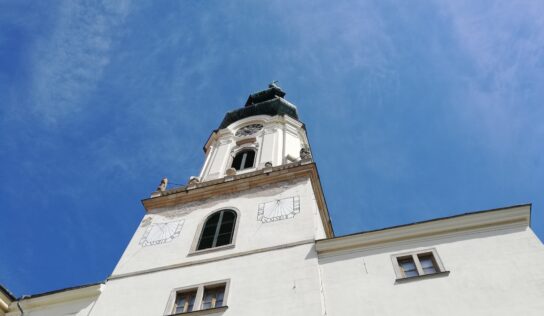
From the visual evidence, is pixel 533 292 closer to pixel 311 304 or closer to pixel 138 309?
pixel 311 304

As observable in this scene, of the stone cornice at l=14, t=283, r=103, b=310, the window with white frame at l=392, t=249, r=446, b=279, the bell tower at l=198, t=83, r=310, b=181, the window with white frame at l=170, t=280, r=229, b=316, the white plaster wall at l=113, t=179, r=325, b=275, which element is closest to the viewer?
the window with white frame at l=392, t=249, r=446, b=279

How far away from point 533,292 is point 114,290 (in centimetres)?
1233

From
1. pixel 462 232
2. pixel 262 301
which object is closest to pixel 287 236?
pixel 262 301

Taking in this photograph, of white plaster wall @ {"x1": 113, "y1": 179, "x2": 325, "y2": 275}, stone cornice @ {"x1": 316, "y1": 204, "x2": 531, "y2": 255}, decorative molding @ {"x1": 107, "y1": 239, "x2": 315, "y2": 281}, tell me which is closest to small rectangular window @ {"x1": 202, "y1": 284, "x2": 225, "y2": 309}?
decorative molding @ {"x1": 107, "y1": 239, "x2": 315, "y2": 281}

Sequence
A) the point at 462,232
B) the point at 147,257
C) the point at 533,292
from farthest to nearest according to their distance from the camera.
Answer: the point at 147,257 < the point at 462,232 < the point at 533,292

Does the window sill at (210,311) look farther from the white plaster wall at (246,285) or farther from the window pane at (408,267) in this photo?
the window pane at (408,267)

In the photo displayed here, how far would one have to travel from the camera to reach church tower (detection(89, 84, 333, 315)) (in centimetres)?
1477

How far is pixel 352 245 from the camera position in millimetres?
15812

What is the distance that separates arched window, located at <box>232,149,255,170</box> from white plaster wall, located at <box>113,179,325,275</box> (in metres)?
4.60

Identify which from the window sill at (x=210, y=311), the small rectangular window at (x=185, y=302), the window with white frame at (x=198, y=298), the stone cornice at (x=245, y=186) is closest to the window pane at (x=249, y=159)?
the stone cornice at (x=245, y=186)

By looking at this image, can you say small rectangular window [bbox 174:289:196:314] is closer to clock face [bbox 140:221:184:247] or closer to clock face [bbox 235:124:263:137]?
clock face [bbox 140:221:184:247]

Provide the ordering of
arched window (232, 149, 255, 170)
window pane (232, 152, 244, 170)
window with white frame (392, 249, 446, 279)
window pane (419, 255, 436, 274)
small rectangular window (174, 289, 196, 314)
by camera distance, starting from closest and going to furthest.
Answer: window with white frame (392, 249, 446, 279) → window pane (419, 255, 436, 274) → small rectangular window (174, 289, 196, 314) → arched window (232, 149, 255, 170) → window pane (232, 152, 244, 170)

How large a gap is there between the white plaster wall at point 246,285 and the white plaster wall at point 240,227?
64 cm

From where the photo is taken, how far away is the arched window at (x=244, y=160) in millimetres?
25125
